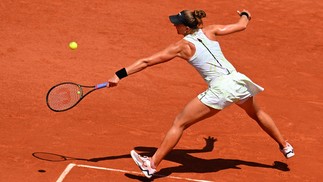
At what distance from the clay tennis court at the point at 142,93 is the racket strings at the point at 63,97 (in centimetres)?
83

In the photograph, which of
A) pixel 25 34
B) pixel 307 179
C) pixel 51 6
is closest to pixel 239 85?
pixel 307 179

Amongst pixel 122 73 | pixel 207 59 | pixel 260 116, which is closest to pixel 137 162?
pixel 122 73

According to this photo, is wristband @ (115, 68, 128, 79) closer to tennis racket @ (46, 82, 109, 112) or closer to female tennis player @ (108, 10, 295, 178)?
female tennis player @ (108, 10, 295, 178)

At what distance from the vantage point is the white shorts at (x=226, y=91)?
374 inches

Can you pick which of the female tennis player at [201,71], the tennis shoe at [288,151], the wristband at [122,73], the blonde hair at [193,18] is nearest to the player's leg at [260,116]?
the tennis shoe at [288,151]

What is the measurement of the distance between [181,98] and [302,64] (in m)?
3.36

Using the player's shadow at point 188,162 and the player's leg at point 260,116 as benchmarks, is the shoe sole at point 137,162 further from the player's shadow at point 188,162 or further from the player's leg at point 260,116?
the player's leg at point 260,116

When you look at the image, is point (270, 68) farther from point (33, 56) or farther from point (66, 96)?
point (66, 96)

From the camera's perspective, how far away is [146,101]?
41.3 ft

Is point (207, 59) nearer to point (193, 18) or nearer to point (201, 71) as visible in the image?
point (201, 71)

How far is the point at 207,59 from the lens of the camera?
948cm

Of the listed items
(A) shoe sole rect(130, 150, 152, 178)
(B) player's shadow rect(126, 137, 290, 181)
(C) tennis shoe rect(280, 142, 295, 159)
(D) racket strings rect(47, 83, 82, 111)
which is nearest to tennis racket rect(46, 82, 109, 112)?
(D) racket strings rect(47, 83, 82, 111)

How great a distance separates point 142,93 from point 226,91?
3.61 metres

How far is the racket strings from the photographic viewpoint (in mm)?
9969
